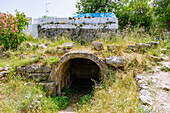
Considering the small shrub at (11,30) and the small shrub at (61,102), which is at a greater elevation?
the small shrub at (11,30)

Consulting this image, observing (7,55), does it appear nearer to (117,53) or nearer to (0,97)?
(0,97)

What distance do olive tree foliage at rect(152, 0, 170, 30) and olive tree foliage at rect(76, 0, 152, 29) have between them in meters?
0.76

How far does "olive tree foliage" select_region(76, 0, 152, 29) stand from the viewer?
47.1 ft

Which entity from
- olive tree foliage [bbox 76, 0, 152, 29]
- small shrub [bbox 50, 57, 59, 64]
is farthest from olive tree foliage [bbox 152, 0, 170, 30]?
small shrub [bbox 50, 57, 59, 64]

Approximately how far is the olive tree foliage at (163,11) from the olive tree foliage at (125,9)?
0.76 metres

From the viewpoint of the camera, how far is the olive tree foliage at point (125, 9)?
1437 centimetres

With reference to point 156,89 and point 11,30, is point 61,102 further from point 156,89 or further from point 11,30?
point 11,30

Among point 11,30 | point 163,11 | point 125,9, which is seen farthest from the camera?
point 125,9

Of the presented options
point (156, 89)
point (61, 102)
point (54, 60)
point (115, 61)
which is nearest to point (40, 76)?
point (54, 60)

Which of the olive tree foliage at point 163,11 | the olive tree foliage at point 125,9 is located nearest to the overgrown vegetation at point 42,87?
the olive tree foliage at point 163,11

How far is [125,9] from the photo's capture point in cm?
1525

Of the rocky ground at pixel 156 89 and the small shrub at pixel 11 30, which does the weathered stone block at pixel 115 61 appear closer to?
the rocky ground at pixel 156 89

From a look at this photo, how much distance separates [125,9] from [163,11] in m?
4.03

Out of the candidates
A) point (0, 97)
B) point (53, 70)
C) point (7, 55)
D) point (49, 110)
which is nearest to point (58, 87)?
point (53, 70)
